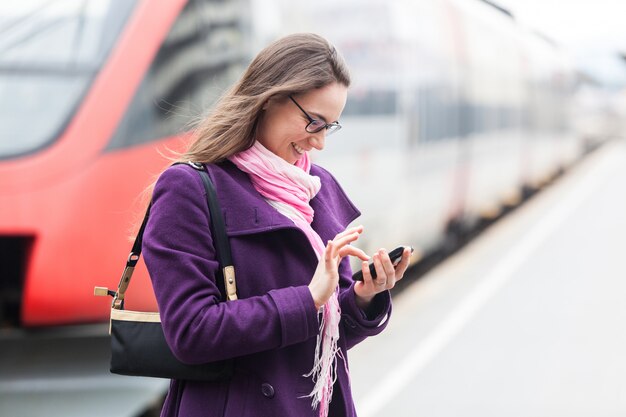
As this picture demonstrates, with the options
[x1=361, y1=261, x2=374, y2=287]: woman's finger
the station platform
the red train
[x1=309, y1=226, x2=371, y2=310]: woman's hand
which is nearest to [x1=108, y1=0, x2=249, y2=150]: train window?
the red train

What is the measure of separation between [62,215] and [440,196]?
21.0ft

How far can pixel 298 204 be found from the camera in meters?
2.02

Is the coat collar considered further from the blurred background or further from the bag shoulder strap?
the blurred background

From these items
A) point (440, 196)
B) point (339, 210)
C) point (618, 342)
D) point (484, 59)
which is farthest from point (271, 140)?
point (484, 59)

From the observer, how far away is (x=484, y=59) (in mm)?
12688

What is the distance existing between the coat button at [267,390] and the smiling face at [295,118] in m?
0.45

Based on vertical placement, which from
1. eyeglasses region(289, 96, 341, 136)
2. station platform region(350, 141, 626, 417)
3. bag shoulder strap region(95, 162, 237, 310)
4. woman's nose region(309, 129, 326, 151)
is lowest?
station platform region(350, 141, 626, 417)

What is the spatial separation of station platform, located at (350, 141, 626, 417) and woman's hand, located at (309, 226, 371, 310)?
3797 mm

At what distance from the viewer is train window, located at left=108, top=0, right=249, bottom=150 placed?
4754mm

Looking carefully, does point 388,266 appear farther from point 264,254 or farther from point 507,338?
point 507,338

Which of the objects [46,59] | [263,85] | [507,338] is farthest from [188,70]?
[507,338]

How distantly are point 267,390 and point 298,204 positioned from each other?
376 millimetres

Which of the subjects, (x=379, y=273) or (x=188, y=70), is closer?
(x=379, y=273)

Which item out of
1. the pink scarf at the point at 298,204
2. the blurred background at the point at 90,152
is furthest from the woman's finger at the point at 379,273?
the blurred background at the point at 90,152
